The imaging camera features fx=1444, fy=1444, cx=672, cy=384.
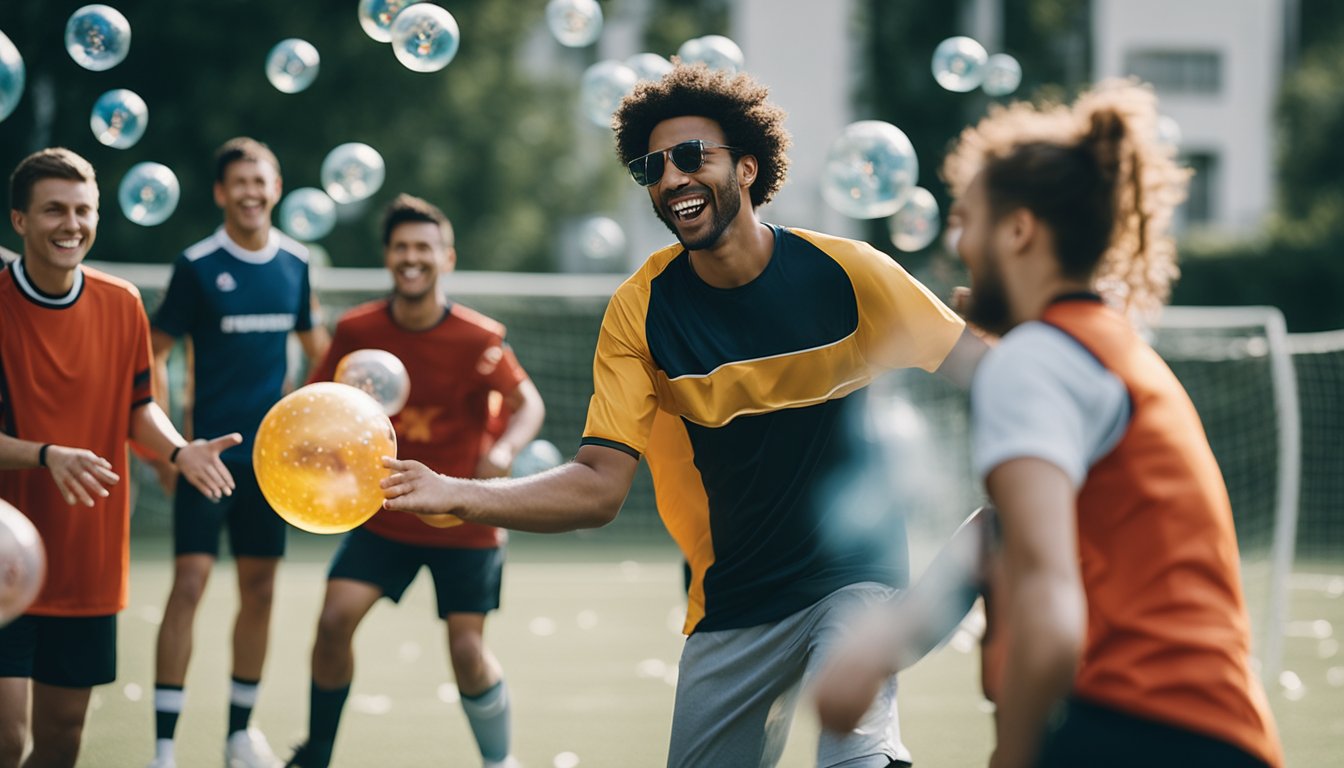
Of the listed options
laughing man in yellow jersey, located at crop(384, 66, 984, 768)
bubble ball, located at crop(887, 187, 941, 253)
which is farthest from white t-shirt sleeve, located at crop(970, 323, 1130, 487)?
bubble ball, located at crop(887, 187, 941, 253)

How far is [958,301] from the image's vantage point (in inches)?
166

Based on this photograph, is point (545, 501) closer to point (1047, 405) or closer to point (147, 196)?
point (1047, 405)

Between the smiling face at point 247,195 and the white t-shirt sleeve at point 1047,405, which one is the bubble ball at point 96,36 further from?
the white t-shirt sleeve at point 1047,405

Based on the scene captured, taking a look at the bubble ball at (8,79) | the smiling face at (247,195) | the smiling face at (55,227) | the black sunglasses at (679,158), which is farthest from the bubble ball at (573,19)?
the black sunglasses at (679,158)

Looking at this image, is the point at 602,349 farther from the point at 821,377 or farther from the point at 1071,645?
the point at 1071,645

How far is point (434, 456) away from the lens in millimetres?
6578

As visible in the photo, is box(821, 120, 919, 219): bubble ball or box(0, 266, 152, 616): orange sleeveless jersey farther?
box(821, 120, 919, 219): bubble ball

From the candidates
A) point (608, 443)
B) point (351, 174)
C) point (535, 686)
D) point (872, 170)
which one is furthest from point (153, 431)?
point (535, 686)

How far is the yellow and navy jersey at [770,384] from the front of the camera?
14.1ft

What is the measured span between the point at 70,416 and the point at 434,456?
173 centimetres

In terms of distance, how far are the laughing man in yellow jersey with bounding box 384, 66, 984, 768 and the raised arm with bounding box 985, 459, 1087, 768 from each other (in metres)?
1.79

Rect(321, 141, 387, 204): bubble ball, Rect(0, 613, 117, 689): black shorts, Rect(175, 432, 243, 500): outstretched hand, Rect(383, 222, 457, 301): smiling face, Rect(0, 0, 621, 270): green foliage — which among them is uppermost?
Rect(0, 0, 621, 270): green foliage

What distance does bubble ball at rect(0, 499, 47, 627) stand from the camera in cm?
389

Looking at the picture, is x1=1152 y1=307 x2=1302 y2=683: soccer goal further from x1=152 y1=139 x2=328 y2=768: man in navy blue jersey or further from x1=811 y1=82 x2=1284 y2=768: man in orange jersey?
x1=811 y1=82 x2=1284 y2=768: man in orange jersey
